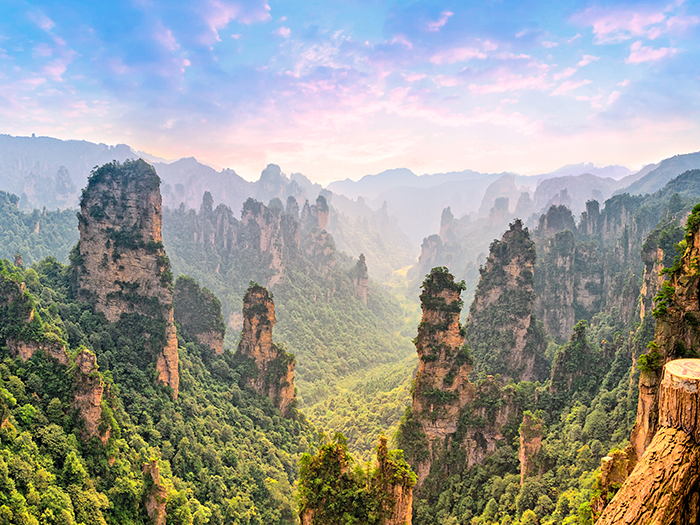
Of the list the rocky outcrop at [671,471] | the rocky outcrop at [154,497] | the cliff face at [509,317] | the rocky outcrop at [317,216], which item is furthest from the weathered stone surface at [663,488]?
the rocky outcrop at [317,216]

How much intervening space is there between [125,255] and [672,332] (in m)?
43.3

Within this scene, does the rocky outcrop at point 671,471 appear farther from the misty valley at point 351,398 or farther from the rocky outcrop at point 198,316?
the rocky outcrop at point 198,316

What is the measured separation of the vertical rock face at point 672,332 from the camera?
410 inches

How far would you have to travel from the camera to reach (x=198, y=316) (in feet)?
172

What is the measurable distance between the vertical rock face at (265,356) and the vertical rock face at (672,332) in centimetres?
4448

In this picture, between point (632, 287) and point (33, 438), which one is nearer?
point (33, 438)

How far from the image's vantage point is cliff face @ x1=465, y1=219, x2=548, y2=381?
175 ft

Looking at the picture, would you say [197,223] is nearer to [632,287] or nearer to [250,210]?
[250,210]

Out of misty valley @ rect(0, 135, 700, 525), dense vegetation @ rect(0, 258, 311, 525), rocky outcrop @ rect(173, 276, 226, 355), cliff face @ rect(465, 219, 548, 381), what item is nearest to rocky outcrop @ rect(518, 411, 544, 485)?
misty valley @ rect(0, 135, 700, 525)

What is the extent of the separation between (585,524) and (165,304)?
127ft

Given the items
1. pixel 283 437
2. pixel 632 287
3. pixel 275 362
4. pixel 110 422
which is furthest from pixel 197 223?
pixel 632 287

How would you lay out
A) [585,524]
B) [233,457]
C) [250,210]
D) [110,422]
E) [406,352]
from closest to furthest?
[585,524] < [110,422] < [233,457] < [406,352] < [250,210]

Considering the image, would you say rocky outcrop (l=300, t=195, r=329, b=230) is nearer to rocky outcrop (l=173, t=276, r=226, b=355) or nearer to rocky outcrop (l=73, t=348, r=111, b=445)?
rocky outcrop (l=173, t=276, r=226, b=355)

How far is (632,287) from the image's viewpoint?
169 feet
